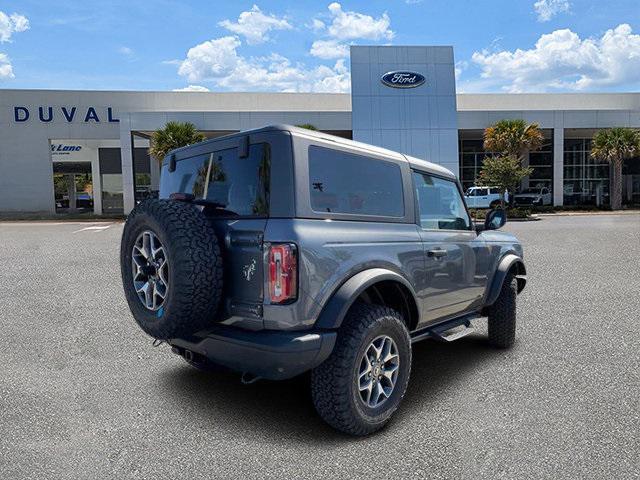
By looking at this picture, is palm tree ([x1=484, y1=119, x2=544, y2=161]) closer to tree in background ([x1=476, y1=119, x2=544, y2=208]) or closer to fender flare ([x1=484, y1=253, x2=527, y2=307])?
tree in background ([x1=476, y1=119, x2=544, y2=208])

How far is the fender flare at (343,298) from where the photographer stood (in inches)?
116

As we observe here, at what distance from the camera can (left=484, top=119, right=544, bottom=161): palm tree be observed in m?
30.8

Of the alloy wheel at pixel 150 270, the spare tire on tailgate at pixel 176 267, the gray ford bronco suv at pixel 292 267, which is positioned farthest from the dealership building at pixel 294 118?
the spare tire on tailgate at pixel 176 267

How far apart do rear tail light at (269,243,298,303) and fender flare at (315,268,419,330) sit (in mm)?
248

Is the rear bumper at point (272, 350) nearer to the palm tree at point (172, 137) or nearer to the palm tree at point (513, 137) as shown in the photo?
the palm tree at point (172, 137)

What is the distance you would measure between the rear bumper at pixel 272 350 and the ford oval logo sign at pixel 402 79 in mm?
31363

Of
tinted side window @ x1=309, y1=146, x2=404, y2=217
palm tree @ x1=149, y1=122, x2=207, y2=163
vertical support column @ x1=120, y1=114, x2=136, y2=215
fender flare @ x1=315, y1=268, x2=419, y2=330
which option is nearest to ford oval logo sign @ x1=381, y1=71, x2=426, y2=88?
palm tree @ x1=149, y1=122, x2=207, y2=163

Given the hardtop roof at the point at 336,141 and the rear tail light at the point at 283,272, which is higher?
the hardtop roof at the point at 336,141

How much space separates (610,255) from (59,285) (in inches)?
484

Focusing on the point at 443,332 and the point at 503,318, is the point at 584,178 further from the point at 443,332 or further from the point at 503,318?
the point at 443,332

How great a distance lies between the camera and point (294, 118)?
1249 inches

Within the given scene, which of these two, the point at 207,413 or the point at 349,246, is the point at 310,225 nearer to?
the point at 349,246

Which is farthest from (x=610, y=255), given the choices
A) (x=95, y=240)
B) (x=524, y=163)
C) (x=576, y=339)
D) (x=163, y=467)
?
(x=524, y=163)

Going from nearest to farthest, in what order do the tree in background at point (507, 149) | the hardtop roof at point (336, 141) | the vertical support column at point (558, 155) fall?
Answer: the hardtop roof at point (336, 141)
the tree in background at point (507, 149)
the vertical support column at point (558, 155)
